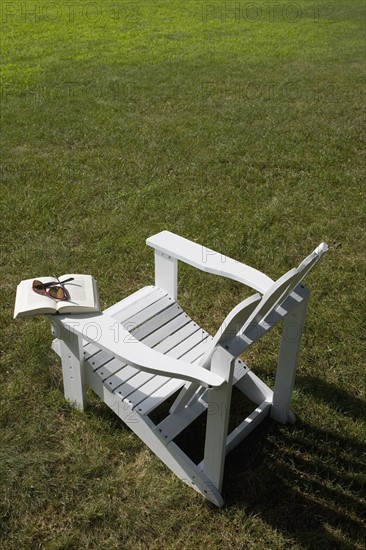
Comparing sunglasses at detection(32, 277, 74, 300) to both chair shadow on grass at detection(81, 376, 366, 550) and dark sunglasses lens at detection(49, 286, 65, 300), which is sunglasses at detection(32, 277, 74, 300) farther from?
chair shadow on grass at detection(81, 376, 366, 550)

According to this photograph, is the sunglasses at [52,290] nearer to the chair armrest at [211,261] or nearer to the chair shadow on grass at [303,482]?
the chair armrest at [211,261]

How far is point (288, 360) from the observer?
2.65m

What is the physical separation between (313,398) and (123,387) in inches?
42.6

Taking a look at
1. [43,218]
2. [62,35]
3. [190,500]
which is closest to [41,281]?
[190,500]

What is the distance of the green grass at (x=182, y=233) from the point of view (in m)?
Answer: 2.46

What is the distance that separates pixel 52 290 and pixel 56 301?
0.23ft

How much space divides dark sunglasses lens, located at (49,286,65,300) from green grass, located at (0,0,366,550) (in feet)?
2.57

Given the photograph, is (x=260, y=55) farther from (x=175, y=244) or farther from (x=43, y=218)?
(x=175, y=244)

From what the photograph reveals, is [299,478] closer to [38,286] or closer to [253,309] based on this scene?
[253,309]

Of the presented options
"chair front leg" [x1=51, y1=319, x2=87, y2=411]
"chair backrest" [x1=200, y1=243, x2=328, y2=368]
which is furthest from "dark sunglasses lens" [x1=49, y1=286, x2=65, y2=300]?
"chair backrest" [x1=200, y1=243, x2=328, y2=368]

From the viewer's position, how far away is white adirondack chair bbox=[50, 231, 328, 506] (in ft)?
6.89

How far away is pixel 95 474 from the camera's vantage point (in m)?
2.60

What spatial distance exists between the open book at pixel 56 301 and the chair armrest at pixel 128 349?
43 millimetres

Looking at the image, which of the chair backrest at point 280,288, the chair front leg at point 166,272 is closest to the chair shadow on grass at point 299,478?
the chair front leg at point 166,272
